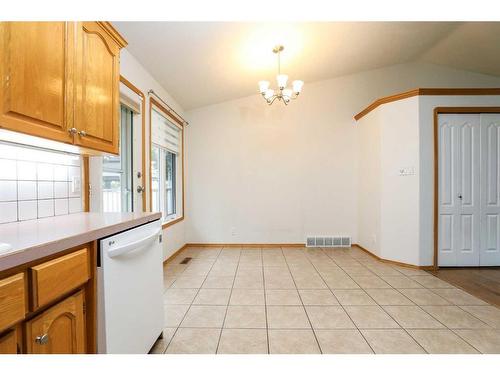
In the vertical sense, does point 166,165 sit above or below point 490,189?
above

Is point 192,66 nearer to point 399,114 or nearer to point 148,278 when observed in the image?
point 148,278

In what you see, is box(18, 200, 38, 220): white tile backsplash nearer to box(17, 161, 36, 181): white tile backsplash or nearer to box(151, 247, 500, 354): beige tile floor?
box(17, 161, 36, 181): white tile backsplash

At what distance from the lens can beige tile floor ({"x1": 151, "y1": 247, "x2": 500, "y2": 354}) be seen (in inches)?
65.1

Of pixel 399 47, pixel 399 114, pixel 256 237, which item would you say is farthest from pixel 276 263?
pixel 399 47

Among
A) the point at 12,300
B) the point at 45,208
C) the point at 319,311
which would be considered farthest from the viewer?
the point at 319,311

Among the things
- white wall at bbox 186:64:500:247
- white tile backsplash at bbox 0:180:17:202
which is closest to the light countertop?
white tile backsplash at bbox 0:180:17:202

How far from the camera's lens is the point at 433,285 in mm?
2682

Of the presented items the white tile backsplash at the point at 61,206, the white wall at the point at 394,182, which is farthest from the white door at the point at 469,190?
the white tile backsplash at the point at 61,206

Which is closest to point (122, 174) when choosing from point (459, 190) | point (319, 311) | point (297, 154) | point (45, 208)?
point (45, 208)

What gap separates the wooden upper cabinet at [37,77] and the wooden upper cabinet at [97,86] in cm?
7

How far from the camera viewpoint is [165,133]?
3627 millimetres

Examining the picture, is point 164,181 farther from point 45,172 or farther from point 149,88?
point 45,172

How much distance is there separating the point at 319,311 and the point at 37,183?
2254 millimetres

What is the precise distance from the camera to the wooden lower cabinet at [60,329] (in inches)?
30.9
